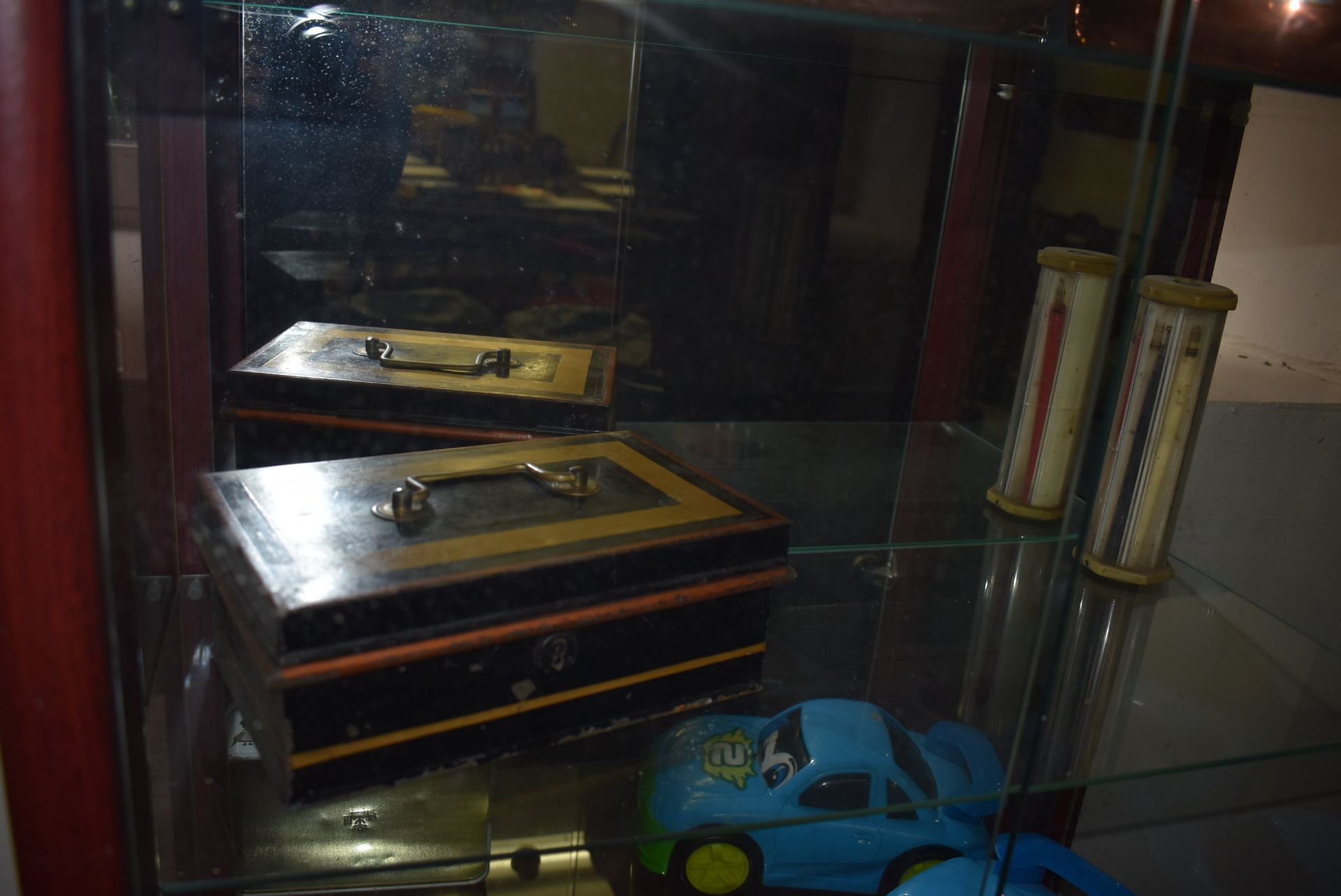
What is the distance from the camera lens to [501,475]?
2.04 feet

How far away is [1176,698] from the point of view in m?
0.78

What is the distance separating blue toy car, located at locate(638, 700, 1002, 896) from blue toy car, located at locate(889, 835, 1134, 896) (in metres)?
0.02

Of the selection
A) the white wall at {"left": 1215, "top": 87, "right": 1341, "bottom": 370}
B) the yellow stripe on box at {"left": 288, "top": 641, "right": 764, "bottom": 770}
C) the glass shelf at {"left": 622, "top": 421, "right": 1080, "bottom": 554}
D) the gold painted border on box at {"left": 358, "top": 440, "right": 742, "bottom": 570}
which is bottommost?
the yellow stripe on box at {"left": 288, "top": 641, "right": 764, "bottom": 770}

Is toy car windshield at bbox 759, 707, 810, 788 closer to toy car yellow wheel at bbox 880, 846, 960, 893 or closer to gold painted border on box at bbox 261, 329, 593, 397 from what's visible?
toy car yellow wheel at bbox 880, 846, 960, 893

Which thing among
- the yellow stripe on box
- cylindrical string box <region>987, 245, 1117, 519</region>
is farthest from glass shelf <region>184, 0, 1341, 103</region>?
the yellow stripe on box

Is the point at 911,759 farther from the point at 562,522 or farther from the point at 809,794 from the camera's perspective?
the point at 562,522

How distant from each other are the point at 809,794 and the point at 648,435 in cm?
28

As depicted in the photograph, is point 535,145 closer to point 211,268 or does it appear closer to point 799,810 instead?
point 211,268

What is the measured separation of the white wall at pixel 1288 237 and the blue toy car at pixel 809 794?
15.4 inches

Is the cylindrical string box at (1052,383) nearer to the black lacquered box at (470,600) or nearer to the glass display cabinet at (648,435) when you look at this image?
the glass display cabinet at (648,435)

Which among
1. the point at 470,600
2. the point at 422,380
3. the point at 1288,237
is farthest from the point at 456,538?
the point at 1288,237

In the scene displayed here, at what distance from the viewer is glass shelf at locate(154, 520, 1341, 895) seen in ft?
2.04

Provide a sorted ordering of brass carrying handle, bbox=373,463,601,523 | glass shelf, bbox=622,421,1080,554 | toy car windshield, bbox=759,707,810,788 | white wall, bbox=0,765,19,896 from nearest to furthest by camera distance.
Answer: white wall, bbox=0,765,19,896
brass carrying handle, bbox=373,463,601,523
toy car windshield, bbox=759,707,810,788
glass shelf, bbox=622,421,1080,554

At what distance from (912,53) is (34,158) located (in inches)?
21.6
